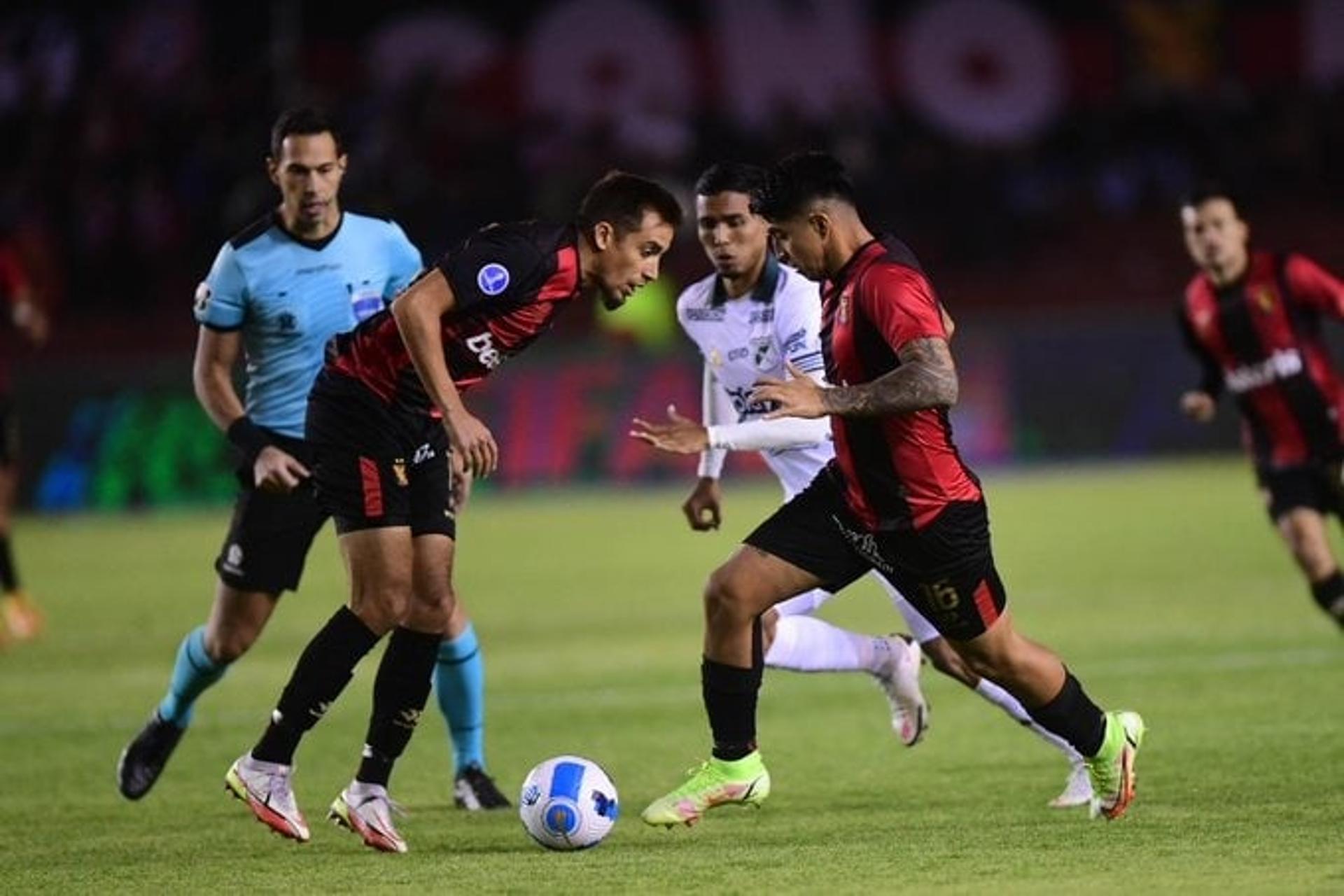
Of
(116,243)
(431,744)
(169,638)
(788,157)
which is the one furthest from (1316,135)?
(788,157)

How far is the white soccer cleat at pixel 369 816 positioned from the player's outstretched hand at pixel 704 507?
1.57 metres

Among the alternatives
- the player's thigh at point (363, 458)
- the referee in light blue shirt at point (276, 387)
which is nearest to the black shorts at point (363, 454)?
the player's thigh at point (363, 458)

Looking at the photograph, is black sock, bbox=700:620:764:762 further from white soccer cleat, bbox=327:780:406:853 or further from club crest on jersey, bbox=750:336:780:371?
club crest on jersey, bbox=750:336:780:371

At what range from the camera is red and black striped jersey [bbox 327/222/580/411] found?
24.1ft

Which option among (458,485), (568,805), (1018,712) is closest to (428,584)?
(458,485)

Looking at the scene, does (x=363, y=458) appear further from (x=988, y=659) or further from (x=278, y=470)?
(x=988, y=659)

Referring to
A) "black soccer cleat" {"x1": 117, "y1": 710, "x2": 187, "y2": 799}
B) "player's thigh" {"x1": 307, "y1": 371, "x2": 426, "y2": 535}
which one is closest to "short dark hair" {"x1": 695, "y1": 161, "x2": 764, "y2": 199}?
"player's thigh" {"x1": 307, "y1": 371, "x2": 426, "y2": 535}

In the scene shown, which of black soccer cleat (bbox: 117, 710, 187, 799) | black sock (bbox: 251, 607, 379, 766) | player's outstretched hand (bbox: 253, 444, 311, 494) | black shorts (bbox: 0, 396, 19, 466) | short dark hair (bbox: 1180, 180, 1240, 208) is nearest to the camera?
black sock (bbox: 251, 607, 379, 766)

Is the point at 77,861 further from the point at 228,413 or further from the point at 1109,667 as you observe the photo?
the point at 1109,667

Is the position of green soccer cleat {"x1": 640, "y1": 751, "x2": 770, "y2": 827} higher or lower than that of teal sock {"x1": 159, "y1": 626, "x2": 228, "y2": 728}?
lower

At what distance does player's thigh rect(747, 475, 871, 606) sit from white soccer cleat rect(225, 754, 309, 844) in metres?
1.57

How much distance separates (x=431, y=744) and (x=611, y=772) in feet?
4.37

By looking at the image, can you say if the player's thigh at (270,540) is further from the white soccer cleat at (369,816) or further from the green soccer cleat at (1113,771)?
the green soccer cleat at (1113,771)

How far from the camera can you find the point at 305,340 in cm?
881
